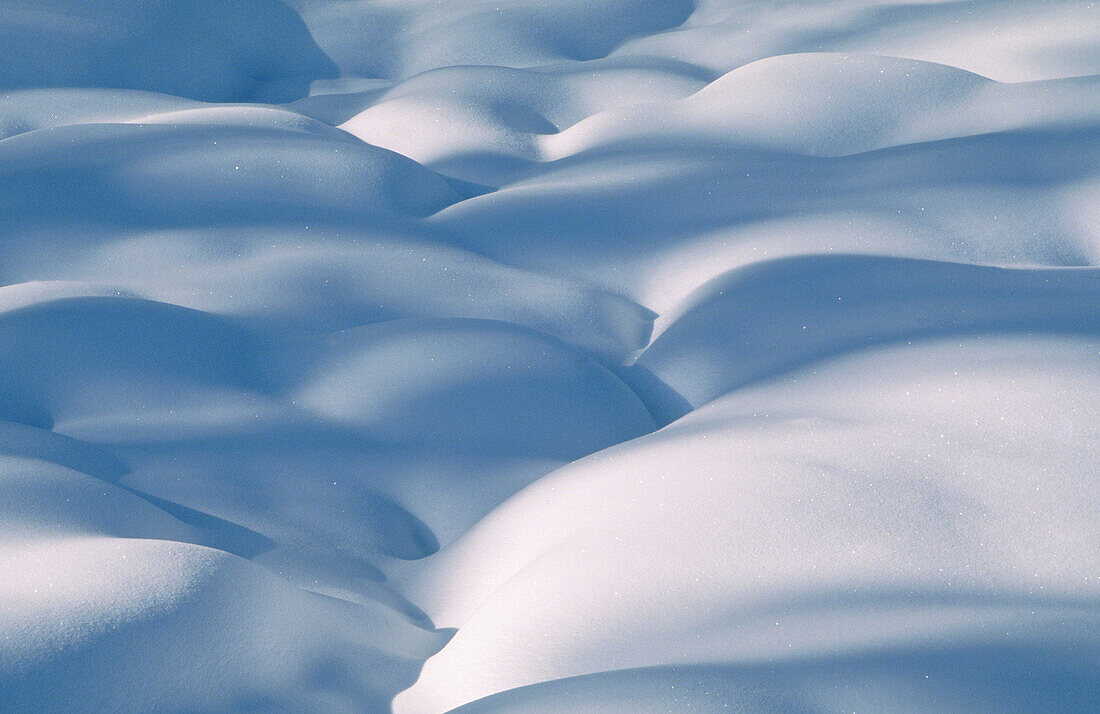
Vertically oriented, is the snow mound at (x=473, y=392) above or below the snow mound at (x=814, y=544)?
above

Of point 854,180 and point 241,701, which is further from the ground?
point 854,180

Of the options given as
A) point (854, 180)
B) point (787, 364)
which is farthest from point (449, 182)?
point (787, 364)

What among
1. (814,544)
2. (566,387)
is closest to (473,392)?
(566,387)

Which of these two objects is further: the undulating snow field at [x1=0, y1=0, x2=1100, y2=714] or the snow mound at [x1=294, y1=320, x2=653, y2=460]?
the snow mound at [x1=294, y1=320, x2=653, y2=460]

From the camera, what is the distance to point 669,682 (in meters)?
0.40

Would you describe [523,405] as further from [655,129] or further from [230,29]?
[230,29]

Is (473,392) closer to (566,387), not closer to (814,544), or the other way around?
(566,387)

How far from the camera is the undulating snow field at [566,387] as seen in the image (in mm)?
464

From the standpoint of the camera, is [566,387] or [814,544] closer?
[814,544]

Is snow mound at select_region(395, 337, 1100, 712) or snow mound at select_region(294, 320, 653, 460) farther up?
snow mound at select_region(294, 320, 653, 460)

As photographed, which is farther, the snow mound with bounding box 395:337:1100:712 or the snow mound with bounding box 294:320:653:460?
the snow mound with bounding box 294:320:653:460

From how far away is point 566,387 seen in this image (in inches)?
30.3

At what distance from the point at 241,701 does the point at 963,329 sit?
56 centimetres

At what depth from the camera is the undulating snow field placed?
46 cm
